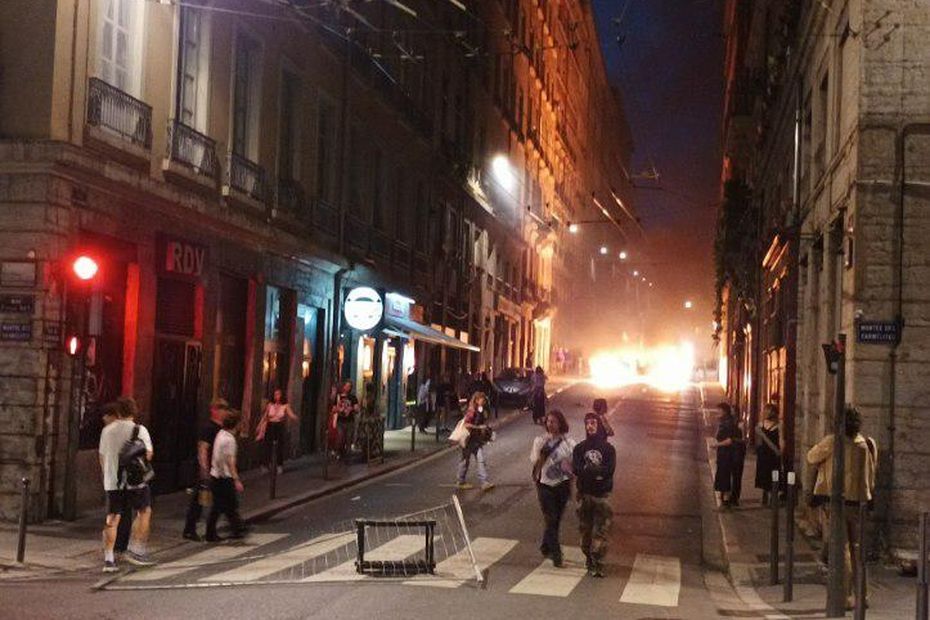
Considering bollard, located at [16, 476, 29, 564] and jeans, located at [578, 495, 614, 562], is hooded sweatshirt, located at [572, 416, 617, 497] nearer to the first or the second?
jeans, located at [578, 495, 614, 562]

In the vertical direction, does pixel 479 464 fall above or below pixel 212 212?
below

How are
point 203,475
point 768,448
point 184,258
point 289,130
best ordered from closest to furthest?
point 203,475
point 768,448
point 184,258
point 289,130

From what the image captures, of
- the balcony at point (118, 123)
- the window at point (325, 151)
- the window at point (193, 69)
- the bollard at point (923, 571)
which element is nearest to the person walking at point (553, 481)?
the bollard at point (923, 571)

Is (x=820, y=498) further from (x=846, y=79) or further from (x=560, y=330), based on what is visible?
(x=560, y=330)

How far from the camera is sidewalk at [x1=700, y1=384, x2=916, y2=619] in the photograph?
10734 mm

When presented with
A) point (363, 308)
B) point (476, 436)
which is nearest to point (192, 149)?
point (363, 308)

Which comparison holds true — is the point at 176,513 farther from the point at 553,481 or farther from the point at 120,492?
the point at 553,481

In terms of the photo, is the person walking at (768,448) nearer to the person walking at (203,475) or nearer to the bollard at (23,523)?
the person walking at (203,475)

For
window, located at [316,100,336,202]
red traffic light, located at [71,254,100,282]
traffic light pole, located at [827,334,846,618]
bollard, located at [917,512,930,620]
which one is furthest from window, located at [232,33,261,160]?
bollard, located at [917,512,930,620]

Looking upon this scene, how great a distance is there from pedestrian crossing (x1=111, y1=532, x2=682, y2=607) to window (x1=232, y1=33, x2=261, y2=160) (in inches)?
363

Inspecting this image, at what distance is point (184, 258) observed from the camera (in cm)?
1831

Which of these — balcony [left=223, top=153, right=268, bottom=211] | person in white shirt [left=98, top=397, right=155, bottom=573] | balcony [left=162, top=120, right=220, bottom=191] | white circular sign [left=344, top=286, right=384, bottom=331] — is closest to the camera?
person in white shirt [left=98, top=397, right=155, bottom=573]

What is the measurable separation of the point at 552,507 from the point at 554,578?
1.23 metres

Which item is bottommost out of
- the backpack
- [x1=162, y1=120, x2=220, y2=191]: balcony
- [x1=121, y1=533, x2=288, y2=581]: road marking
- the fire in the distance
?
[x1=121, y1=533, x2=288, y2=581]: road marking
